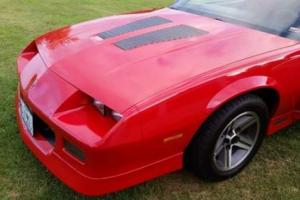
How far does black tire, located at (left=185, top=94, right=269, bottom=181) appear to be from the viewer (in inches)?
95.0

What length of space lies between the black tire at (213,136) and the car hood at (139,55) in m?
0.28

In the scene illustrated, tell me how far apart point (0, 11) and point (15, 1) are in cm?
78

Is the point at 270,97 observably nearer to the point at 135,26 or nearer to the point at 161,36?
the point at 161,36

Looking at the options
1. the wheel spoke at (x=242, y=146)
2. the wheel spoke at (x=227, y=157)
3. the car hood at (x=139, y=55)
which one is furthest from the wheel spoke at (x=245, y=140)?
the car hood at (x=139, y=55)

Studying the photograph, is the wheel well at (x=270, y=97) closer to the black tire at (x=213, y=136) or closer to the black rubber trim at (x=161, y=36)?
the black tire at (x=213, y=136)

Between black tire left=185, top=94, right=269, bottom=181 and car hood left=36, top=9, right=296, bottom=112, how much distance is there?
0.28 metres

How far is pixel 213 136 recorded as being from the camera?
95.7 inches

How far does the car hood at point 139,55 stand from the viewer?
228 centimetres

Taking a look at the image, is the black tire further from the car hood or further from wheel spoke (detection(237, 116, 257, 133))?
the car hood

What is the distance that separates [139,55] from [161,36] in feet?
1.14

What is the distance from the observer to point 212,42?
109 inches

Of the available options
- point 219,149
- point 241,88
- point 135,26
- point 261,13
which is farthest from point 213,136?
point 261,13

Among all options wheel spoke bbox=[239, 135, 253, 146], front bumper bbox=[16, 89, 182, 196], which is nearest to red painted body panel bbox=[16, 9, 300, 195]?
front bumper bbox=[16, 89, 182, 196]

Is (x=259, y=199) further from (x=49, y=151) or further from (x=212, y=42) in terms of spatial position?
(x=49, y=151)
